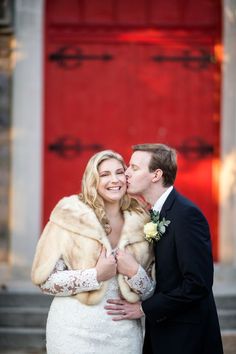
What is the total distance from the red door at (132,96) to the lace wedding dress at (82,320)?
362cm

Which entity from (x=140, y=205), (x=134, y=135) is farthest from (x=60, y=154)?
(x=140, y=205)

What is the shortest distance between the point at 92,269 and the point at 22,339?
2804 millimetres

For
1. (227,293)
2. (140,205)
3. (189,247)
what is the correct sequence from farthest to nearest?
(227,293), (140,205), (189,247)

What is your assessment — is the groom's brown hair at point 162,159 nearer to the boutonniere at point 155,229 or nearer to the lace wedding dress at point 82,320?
the boutonniere at point 155,229

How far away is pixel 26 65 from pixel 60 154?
36.3 inches

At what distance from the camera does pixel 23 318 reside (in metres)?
6.54

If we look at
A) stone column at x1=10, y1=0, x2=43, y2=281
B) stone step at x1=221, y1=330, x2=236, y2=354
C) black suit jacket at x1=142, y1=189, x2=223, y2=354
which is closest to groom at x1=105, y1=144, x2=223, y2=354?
black suit jacket at x1=142, y1=189, x2=223, y2=354

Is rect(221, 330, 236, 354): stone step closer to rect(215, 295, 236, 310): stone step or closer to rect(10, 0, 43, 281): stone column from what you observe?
rect(215, 295, 236, 310): stone step

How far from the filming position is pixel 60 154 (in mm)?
7465

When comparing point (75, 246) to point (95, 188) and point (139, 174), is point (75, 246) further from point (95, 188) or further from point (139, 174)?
point (139, 174)

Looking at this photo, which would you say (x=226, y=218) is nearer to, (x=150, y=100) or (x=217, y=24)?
(x=150, y=100)

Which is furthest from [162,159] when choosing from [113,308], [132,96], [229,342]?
[132,96]

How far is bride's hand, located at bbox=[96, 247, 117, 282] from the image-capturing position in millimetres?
3791

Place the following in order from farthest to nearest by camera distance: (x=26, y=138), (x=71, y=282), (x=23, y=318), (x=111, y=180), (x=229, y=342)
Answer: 1. (x=26, y=138)
2. (x=23, y=318)
3. (x=229, y=342)
4. (x=111, y=180)
5. (x=71, y=282)
